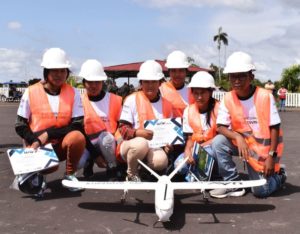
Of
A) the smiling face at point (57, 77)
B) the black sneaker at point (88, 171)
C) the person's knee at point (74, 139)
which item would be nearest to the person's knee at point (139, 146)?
the person's knee at point (74, 139)

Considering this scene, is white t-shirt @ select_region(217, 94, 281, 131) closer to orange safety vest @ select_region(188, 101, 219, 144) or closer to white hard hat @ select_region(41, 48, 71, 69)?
orange safety vest @ select_region(188, 101, 219, 144)

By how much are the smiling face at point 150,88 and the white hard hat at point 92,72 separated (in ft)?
2.02

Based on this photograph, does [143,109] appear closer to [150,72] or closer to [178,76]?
[150,72]

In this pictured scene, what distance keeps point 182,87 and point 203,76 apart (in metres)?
0.95

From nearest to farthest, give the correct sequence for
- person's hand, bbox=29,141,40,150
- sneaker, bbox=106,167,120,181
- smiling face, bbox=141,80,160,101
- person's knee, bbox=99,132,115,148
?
1. person's hand, bbox=29,141,40,150
2. smiling face, bbox=141,80,160,101
3. person's knee, bbox=99,132,115,148
4. sneaker, bbox=106,167,120,181

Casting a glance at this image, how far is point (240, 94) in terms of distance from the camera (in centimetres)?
522

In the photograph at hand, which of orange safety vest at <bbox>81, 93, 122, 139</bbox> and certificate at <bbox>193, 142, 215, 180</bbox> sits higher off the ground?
orange safety vest at <bbox>81, 93, 122, 139</bbox>

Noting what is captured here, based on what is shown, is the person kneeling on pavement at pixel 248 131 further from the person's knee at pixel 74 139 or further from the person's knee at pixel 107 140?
the person's knee at pixel 74 139

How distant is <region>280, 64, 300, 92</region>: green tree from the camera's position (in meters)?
40.0

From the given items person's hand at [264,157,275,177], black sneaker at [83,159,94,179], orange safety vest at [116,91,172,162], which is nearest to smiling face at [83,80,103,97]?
orange safety vest at [116,91,172,162]

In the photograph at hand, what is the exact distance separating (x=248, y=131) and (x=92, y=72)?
2220mm

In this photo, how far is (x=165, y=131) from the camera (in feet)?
17.9

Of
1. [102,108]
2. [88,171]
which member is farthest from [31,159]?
[88,171]

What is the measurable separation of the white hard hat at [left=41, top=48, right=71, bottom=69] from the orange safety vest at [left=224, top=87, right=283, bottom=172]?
6.99 feet
